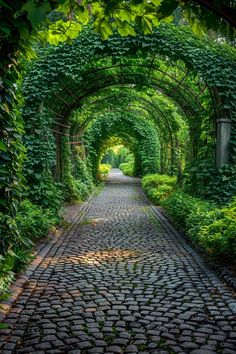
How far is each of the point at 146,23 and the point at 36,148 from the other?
6.34 metres

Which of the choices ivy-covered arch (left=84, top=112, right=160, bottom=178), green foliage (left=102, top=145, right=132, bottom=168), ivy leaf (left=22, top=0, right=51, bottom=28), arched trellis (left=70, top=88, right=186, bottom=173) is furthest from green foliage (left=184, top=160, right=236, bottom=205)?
green foliage (left=102, top=145, right=132, bottom=168)

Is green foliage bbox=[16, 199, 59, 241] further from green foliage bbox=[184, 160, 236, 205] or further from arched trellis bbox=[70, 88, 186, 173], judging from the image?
arched trellis bbox=[70, 88, 186, 173]

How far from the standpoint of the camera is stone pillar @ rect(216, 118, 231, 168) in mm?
9383

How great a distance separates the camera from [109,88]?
14656 millimetres

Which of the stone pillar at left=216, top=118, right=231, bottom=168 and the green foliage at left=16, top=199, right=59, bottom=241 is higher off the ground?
the stone pillar at left=216, top=118, right=231, bottom=168

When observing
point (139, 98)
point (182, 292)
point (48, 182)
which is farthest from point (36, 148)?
point (139, 98)

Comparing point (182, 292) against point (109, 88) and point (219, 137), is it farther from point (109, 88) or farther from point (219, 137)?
point (109, 88)

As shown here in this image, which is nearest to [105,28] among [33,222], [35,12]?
[35,12]

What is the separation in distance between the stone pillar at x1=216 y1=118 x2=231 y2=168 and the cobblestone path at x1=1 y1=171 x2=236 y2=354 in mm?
3009

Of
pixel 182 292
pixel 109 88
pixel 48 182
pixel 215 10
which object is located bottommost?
pixel 182 292

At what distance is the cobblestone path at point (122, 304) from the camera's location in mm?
3387

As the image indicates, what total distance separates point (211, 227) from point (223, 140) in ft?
11.7

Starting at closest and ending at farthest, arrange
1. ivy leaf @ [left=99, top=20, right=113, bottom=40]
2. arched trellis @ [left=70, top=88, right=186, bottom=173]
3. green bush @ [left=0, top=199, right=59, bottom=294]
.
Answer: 1. ivy leaf @ [left=99, top=20, right=113, bottom=40]
2. green bush @ [left=0, top=199, right=59, bottom=294]
3. arched trellis @ [left=70, top=88, right=186, bottom=173]

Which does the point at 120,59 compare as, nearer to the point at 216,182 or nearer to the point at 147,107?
the point at 216,182
